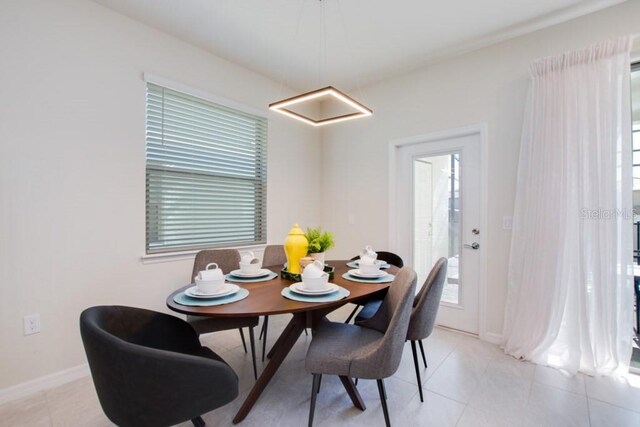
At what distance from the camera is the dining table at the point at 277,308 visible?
4.34 feet

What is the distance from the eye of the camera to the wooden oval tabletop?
1.31 meters

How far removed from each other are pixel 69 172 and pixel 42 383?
1434mm

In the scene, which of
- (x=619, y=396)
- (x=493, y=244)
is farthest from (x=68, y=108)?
(x=619, y=396)

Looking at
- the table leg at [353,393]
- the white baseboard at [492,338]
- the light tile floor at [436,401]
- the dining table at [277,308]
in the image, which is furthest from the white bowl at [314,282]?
the white baseboard at [492,338]

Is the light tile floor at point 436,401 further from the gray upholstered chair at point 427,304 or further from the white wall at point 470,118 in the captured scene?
the white wall at point 470,118

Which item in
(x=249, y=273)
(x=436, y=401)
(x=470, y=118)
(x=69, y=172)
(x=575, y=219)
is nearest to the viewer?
(x=436, y=401)

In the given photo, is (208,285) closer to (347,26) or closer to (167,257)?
(167,257)

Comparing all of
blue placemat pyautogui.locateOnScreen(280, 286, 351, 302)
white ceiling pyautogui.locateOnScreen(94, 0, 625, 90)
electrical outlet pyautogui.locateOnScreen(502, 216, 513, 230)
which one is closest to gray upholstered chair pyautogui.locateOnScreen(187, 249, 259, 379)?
blue placemat pyautogui.locateOnScreen(280, 286, 351, 302)

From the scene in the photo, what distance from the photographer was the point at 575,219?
7.25 ft

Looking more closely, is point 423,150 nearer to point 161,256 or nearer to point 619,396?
point 619,396

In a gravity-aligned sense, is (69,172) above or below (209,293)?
above

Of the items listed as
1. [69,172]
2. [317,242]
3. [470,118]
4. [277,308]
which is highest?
[470,118]

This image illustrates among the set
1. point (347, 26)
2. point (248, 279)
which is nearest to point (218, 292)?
point (248, 279)

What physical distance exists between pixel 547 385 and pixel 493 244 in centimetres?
111
